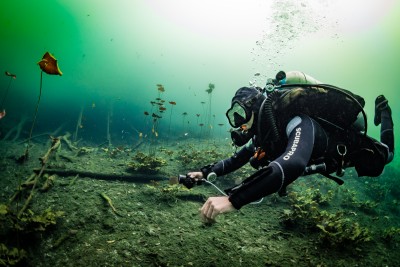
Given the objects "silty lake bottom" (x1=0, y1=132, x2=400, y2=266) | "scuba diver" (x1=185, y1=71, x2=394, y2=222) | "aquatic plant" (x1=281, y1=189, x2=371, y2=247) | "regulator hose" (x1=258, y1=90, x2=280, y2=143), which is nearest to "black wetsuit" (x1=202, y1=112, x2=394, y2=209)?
"scuba diver" (x1=185, y1=71, x2=394, y2=222)

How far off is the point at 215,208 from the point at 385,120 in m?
5.22

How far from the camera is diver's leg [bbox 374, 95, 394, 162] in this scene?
4699mm

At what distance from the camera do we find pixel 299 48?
97125 mm

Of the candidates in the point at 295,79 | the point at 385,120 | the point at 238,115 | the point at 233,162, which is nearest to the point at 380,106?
the point at 385,120

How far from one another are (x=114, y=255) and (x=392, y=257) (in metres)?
5.78

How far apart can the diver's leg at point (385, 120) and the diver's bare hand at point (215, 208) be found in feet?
14.5

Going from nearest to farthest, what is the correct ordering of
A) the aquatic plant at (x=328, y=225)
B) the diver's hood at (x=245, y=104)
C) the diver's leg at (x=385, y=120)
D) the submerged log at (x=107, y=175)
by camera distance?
1. the diver's hood at (x=245, y=104)
2. the aquatic plant at (x=328, y=225)
3. the diver's leg at (x=385, y=120)
4. the submerged log at (x=107, y=175)

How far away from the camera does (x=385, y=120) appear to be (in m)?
5.07

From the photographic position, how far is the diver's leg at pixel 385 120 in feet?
15.4

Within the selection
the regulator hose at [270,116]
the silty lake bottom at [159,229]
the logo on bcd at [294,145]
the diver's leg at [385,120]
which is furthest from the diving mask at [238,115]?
the diver's leg at [385,120]

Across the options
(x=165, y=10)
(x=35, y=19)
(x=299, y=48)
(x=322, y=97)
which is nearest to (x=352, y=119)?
(x=322, y=97)

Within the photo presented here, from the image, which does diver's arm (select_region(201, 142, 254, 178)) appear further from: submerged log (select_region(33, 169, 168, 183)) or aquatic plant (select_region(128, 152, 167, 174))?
aquatic plant (select_region(128, 152, 167, 174))

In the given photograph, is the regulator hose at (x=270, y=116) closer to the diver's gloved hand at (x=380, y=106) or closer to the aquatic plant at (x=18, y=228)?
the diver's gloved hand at (x=380, y=106)

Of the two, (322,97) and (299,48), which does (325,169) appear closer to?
(322,97)
